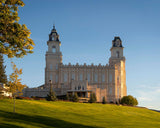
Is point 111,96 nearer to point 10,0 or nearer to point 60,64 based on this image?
point 60,64

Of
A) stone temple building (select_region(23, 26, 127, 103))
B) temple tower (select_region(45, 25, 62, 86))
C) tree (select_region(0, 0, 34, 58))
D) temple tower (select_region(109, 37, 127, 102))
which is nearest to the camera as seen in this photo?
tree (select_region(0, 0, 34, 58))

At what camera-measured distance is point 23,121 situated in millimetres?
26562

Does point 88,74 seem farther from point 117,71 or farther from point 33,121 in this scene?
point 33,121

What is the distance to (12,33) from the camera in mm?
26000

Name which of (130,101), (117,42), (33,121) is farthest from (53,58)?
(33,121)

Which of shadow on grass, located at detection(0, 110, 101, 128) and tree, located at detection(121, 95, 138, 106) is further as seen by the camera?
tree, located at detection(121, 95, 138, 106)

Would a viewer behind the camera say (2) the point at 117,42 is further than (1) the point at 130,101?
Yes

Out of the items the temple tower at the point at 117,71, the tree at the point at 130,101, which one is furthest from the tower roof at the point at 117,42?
the tree at the point at 130,101

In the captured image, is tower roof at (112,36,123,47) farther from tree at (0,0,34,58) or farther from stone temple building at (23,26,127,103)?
tree at (0,0,34,58)

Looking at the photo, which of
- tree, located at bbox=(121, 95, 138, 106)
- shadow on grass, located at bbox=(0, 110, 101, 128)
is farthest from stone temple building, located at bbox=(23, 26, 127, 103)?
shadow on grass, located at bbox=(0, 110, 101, 128)

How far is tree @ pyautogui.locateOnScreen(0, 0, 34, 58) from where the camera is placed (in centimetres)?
2545

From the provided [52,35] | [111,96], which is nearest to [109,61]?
[111,96]

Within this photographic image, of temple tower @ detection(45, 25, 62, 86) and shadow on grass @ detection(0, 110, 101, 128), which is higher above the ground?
temple tower @ detection(45, 25, 62, 86)

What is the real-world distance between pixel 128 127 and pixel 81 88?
49082 mm
